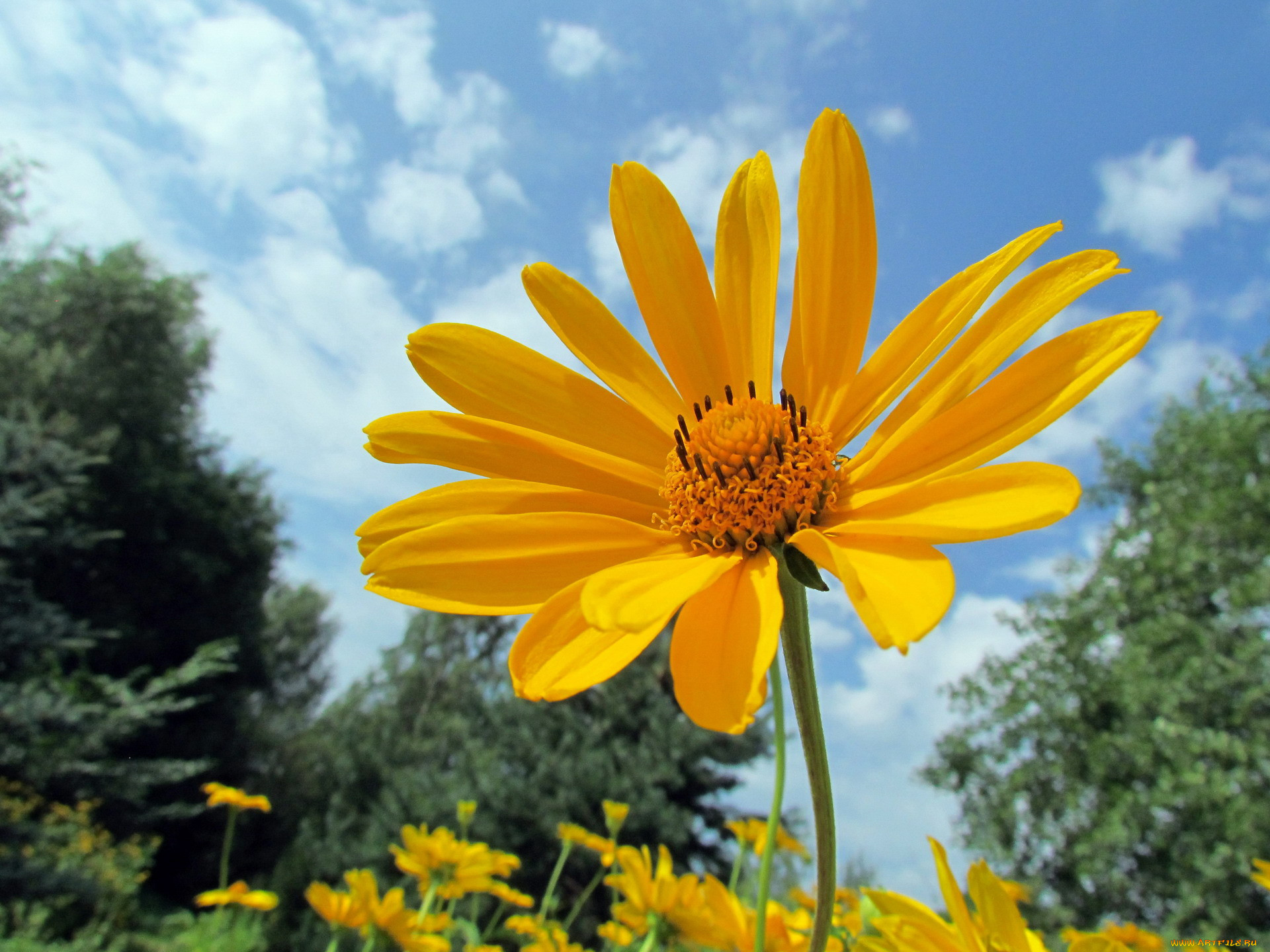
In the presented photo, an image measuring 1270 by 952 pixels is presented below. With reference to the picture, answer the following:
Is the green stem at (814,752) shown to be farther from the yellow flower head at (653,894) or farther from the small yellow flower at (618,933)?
the small yellow flower at (618,933)

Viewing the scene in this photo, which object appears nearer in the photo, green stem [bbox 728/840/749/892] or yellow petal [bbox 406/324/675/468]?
yellow petal [bbox 406/324/675/468]

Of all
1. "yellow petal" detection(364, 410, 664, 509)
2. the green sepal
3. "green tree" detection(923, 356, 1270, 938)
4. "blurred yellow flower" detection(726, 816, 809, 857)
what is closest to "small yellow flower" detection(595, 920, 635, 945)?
"blurred yellow flower" detection(726, 816, 809, 857)

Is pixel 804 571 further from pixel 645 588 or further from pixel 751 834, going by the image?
pixel 751 834

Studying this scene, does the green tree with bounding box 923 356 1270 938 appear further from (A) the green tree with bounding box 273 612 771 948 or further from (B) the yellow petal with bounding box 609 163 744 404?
(B) the yellow petal with bounding box 609 163 744 404

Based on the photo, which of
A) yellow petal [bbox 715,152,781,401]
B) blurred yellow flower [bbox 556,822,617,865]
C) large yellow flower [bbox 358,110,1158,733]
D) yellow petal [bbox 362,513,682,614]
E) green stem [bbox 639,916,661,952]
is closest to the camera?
large yellow flower [bbox 358,110,1158,733]

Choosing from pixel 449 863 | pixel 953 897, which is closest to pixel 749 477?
pixel 953 897

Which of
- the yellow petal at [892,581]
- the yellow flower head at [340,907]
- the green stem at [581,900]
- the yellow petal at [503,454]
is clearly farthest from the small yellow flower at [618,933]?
the yellow petal at [892,581]

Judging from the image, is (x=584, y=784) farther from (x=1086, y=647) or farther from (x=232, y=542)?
(x=232, y=542)
